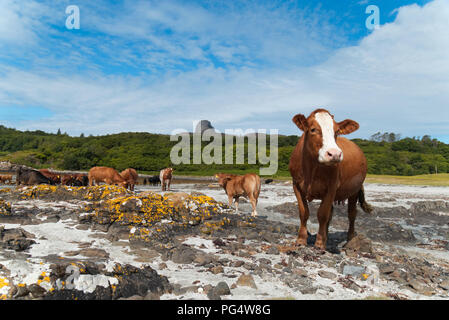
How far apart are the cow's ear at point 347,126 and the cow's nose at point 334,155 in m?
1.15

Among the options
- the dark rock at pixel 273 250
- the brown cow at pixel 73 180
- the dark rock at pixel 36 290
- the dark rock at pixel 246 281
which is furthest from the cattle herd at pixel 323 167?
the brown cow at pixel 73 180

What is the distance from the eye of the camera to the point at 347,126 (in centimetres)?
559

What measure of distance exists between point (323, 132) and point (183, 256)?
3.43 m

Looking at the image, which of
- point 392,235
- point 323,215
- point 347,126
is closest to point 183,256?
point 323,215

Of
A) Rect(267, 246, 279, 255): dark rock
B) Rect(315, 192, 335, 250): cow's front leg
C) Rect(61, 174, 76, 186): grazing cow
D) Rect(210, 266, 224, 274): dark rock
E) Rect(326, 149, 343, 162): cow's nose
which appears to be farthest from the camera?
Rect(61, 174, 76, 186): grazing cow

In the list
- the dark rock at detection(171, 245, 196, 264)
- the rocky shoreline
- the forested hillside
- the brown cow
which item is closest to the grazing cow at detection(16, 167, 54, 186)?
the brown cow

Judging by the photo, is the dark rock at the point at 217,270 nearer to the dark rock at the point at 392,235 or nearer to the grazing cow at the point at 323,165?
the grazing cow at the point at 323,165

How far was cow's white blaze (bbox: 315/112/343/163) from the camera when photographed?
15.4 feet

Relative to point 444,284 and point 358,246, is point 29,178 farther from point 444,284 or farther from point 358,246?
point 444,284

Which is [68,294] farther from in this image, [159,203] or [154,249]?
[159,203]

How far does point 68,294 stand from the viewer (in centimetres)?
336

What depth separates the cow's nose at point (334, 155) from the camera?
450cm

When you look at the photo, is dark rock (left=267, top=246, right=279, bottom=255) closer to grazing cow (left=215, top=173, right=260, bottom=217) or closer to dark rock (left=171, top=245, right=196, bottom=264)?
dark rock (left=171, top=245, right=196, bottom=264)

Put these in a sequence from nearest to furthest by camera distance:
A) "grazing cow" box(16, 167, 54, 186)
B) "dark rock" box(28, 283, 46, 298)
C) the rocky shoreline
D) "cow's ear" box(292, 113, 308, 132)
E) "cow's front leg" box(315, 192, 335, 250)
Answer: "dark rock" box(28, 283, 46, 298)
the rocky shoreline
"cow's ear" box(292, 113, 308, 132)
"cow's front leg" box(315, 192, 335, 250)
"grazing cow" box(16, 167, 54, 186)
